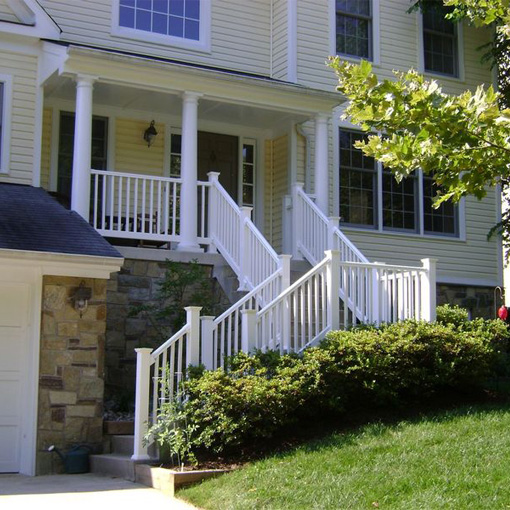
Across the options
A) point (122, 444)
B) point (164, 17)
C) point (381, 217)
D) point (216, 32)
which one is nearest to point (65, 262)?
point (122, 444)

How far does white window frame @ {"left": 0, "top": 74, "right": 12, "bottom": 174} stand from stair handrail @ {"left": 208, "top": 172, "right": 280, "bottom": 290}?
2.92 metres

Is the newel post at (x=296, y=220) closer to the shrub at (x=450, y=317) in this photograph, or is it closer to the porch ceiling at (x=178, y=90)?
the porch ceiling at (x=178, y=90)

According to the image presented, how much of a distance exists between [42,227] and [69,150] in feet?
10.6

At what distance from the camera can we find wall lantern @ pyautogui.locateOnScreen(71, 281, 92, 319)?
10.2m

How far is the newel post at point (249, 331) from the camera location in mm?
9648

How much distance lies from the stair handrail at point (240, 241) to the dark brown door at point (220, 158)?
2.02m

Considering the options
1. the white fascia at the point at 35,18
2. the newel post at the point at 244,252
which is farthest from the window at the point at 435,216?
the white fascia at the point at 35,18

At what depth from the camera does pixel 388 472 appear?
718 centimetres

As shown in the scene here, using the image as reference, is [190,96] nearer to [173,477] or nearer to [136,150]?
[136,150]

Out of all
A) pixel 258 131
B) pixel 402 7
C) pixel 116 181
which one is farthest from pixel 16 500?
pixel 402 7

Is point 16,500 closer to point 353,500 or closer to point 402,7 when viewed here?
point 353,500

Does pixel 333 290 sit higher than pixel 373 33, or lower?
lower

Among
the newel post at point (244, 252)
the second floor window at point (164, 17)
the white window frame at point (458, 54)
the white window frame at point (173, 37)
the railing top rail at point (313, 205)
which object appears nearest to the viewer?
the newel post at point (244, 252)

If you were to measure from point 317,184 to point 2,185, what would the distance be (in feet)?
15.8
